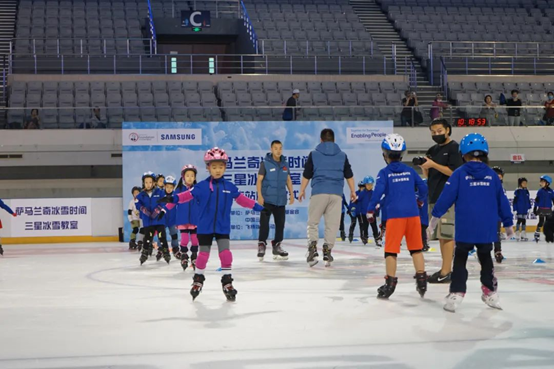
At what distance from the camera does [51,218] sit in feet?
71.3

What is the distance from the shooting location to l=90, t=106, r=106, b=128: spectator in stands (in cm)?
2250

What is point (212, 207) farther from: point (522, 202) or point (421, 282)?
point (522, 202)

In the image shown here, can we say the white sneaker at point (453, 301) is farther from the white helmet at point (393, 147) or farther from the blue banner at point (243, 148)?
the blue banner at point (243, 148)

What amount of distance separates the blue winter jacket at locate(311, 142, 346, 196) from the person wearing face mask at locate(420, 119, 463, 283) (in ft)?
7.38

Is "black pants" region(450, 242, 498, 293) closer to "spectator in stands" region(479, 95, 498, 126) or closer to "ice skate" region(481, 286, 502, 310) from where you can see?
"ice skate" region(481, 286, 502, 310)

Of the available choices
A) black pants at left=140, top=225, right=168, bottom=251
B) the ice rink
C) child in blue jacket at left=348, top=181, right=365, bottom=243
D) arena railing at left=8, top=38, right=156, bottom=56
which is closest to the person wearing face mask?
the ice rink

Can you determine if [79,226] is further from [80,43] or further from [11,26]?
[11,26]

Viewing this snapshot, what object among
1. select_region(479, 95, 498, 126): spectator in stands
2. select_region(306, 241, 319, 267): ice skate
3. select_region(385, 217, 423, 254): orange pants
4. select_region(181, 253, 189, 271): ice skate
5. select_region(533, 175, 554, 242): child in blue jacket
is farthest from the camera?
select_region(479, 95, 498, 126): spectator in stands

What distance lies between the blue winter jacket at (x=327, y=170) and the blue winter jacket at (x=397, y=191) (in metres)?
3.39

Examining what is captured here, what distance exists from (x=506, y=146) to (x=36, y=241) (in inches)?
553

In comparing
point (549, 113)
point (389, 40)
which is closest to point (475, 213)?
point (549, 113)

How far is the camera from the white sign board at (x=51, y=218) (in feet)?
70.9

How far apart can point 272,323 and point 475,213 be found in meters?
1.98

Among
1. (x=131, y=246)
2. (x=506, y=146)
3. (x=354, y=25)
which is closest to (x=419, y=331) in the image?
(x=131, y=246)
